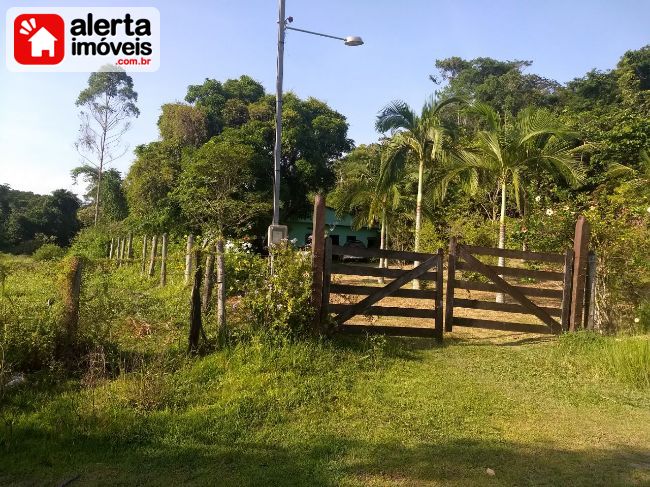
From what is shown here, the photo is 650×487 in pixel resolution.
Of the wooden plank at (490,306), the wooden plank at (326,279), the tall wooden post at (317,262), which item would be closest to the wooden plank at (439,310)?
the wooden plank at (490,306)

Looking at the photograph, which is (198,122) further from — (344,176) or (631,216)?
(631,216)

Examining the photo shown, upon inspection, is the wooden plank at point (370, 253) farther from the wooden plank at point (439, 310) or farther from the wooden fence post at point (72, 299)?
the wooden fence post at point (72, 299)

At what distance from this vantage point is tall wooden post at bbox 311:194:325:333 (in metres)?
6.43

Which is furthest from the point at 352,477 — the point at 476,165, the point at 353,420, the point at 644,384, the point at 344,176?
the point at 344,176

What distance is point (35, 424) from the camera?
4.04 meters

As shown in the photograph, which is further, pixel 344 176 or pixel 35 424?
pixel 344 176

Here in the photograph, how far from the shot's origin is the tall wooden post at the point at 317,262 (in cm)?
643

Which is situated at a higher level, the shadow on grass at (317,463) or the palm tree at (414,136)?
the palm tree at (414,136)

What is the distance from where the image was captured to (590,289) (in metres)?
7.84

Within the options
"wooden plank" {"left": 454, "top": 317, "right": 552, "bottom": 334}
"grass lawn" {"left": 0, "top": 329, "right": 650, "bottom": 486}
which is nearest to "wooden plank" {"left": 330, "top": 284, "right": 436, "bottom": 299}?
"wooden plank" {"left": 454, "top": 317, "right": 552, "bottom": 334}

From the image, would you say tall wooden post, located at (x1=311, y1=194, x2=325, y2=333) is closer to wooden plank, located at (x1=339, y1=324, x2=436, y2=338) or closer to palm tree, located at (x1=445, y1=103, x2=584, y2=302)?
wooden plank, located at (x1=339, y1=324, x2=436, y2=338)

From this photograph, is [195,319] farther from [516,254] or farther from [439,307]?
[516,254]

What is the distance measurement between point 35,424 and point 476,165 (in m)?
10.1

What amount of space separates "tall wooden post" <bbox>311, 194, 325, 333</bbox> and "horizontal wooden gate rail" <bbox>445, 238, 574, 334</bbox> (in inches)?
84.6
